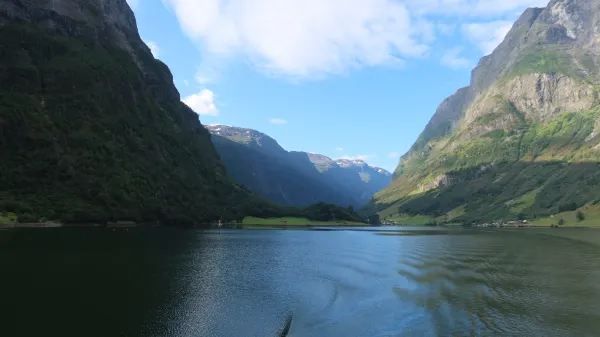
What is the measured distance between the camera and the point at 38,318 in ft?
156

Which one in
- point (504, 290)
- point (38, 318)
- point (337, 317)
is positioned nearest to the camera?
point (38, 318)

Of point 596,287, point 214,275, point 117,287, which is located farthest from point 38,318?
point 596,287

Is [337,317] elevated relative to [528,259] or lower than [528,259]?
lower

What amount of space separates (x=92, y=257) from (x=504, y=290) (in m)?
77.2

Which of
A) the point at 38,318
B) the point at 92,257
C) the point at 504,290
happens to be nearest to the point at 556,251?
the point at 504,290

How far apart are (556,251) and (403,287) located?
89.7 m

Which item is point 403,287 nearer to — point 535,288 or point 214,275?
point 535,288

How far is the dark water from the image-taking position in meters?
50.8

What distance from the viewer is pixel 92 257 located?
321 ft

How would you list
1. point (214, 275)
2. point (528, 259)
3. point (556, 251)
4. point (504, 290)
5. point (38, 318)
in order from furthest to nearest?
1. point (556, 251)
2. point (528, 259)
3. point (214, 275)
4. point (504, 290)
5. point (38, 318)

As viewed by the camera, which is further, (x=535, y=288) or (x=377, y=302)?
(x=535, y=288)

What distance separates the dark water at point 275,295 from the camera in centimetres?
5078

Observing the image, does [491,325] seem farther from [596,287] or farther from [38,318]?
[38,318]

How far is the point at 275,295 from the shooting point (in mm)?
68938
